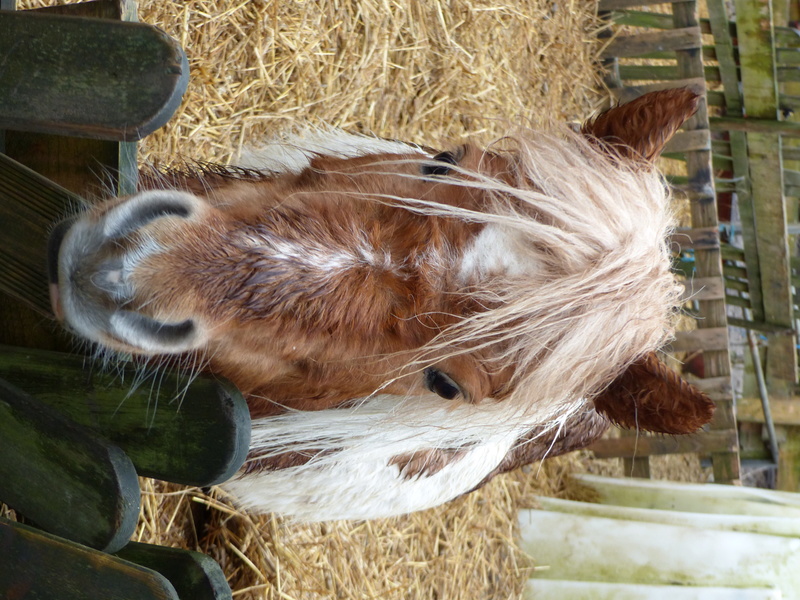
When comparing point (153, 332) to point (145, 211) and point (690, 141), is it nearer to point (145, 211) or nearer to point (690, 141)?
point (145, 211)

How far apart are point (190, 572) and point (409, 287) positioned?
57cm

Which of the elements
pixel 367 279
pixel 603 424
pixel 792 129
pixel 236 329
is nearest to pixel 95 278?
pixel 236 329

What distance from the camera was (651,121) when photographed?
1604 millimetres

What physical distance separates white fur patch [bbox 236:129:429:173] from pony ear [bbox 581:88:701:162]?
527 millimetres

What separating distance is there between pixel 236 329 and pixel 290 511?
4.47 feet

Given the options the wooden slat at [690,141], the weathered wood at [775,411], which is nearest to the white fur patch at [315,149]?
the wooden slat at [690,141]

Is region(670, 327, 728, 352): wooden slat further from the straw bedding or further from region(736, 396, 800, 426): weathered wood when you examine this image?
region(736, 396, 800, 426): weathered wood

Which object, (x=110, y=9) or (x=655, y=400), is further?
(x=655, y=400)

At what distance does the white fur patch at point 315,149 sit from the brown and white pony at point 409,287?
0.30 feet

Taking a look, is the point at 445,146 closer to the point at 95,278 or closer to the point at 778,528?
the point at 95,278

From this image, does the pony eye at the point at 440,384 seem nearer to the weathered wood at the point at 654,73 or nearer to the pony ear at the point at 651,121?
the pony ear at the point at 651,121

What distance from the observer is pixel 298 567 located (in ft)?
8.34

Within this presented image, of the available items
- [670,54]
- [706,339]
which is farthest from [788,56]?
[706,339]

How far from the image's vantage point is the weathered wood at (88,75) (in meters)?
0.91
